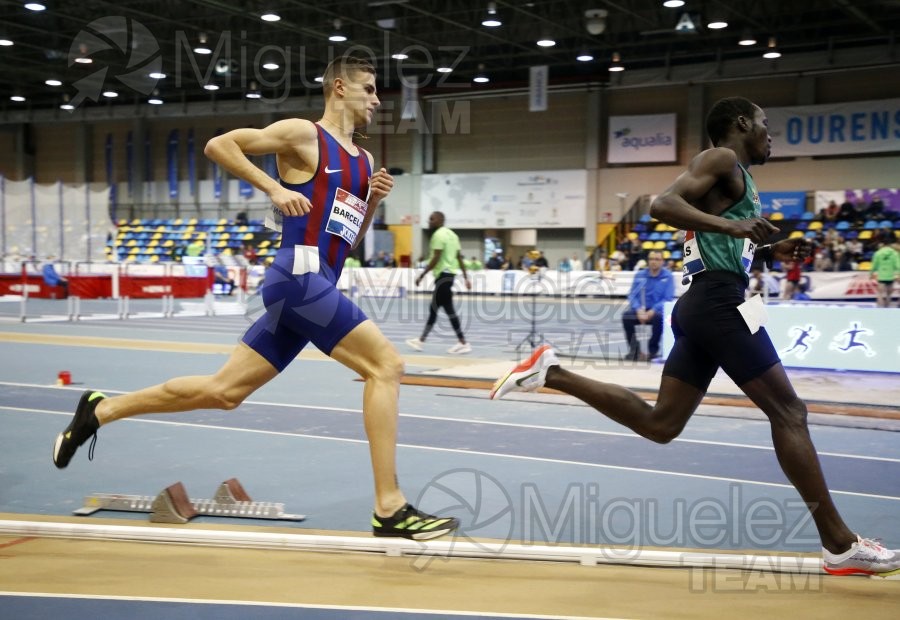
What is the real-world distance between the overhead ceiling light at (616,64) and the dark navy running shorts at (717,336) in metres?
29.7

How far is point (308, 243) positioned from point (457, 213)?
1378 inches

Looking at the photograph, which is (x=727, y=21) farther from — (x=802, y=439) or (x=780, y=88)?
(x=802, y=439)

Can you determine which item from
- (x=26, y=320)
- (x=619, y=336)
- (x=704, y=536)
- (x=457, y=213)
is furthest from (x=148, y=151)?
(x=704, y=536)

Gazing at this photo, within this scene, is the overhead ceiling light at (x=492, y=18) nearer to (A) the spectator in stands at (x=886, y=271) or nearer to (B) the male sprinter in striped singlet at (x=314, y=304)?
(A) the spectator in stands at (x=886, y=271)

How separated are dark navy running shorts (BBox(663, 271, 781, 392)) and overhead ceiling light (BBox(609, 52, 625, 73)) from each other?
97.6ft

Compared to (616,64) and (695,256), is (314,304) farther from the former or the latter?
(616,64)

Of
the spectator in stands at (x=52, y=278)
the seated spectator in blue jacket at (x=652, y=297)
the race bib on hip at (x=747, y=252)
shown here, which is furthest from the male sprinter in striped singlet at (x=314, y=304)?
the spectator in stands at (x=52, y=278)

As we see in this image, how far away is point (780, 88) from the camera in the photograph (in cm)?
3247

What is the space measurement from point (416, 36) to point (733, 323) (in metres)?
29.0

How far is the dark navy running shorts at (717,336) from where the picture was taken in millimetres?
3586

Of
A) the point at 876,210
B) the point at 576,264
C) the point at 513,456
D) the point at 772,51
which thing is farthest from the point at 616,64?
the point at 513,456

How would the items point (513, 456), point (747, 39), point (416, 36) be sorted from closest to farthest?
point (513, 456) → point (747, 39) → point (416, 36)

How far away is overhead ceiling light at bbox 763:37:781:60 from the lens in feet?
95.5

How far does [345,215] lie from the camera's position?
4055 mm
